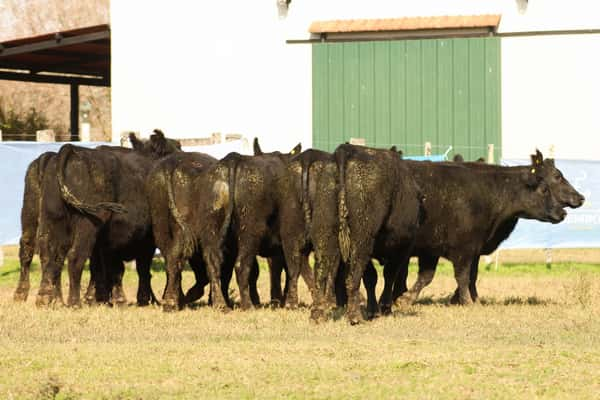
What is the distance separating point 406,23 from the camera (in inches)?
1086

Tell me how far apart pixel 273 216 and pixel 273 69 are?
1426 cm

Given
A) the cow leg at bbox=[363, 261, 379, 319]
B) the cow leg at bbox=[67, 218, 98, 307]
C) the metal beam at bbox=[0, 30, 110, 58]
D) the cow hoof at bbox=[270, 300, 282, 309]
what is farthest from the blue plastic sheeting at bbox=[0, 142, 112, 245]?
the metal beam at bbox=[0, 30, 110, 58]

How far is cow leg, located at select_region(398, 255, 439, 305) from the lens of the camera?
50.8 ft

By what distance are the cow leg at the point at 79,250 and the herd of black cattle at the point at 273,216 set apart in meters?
0.02

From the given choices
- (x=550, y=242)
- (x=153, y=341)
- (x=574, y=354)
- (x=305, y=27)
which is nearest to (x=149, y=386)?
(x=153, y=341)

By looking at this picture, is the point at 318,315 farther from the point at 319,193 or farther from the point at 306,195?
the point at 306,195

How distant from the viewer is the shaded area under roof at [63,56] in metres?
29.5

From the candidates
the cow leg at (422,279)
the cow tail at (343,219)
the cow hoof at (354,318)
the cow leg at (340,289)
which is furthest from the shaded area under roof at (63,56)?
the cow hoof at (354,318)

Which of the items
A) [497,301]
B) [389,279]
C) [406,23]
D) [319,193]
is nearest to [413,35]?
[406,23]

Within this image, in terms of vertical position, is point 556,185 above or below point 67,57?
below

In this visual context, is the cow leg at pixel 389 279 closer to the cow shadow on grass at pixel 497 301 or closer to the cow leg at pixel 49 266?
the cow shadow on grass at pixel 497 301

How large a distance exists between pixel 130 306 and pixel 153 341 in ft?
12.7

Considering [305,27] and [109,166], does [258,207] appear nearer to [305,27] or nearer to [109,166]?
[109,166]

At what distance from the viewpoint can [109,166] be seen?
15.5 meters
